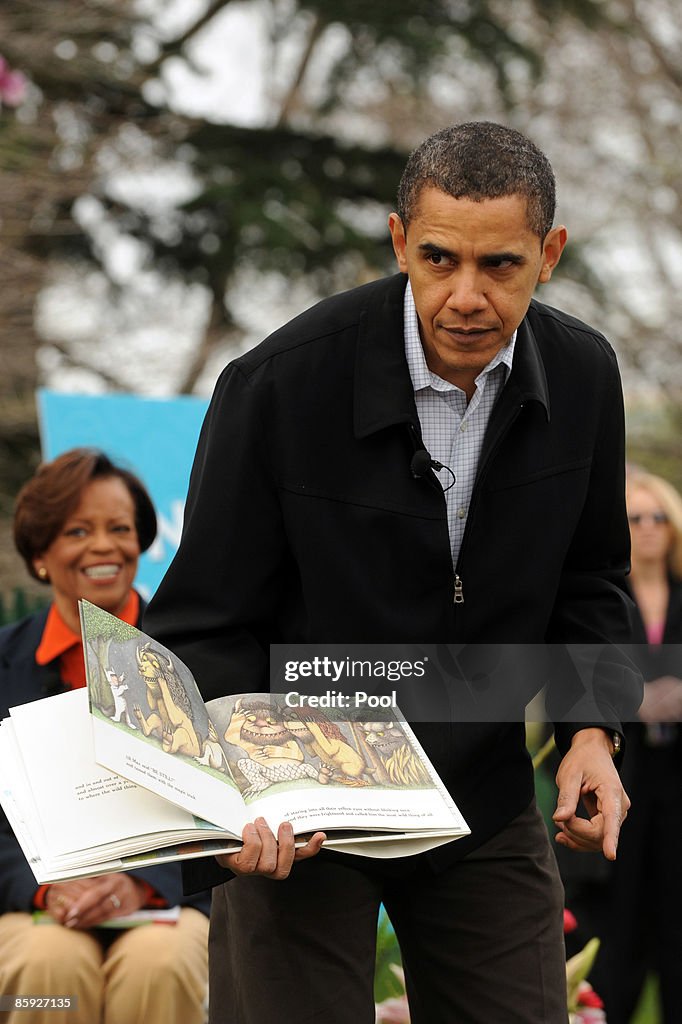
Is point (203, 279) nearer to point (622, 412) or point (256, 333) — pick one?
point (256, 333)

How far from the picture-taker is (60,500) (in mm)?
3994

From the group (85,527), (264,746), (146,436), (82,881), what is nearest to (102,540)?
(85,527)

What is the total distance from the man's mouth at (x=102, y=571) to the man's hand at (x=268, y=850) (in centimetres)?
211

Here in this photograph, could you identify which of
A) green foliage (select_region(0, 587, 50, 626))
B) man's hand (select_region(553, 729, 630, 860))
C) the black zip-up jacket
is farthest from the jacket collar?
green foliage (select_region(0, 587, 50, 626))

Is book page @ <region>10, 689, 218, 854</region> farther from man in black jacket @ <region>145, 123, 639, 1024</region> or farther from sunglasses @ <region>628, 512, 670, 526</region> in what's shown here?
sunglasses @ <region>628, 512, 670, 526</region>

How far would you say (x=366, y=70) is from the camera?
12430 millimetres

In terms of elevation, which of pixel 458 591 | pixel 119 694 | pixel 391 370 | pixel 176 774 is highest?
pixel 391 370

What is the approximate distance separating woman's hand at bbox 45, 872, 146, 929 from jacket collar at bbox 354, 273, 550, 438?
1.62 meters

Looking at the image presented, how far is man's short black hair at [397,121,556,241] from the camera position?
210cm

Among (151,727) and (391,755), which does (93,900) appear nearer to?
(391,755)

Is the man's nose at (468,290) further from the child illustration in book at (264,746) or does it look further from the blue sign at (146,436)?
the blue sign at (146,436)

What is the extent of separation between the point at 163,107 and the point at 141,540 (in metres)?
7.44

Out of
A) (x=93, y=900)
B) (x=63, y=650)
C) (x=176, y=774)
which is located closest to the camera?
(x=176, y=774)

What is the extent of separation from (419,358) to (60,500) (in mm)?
1957
